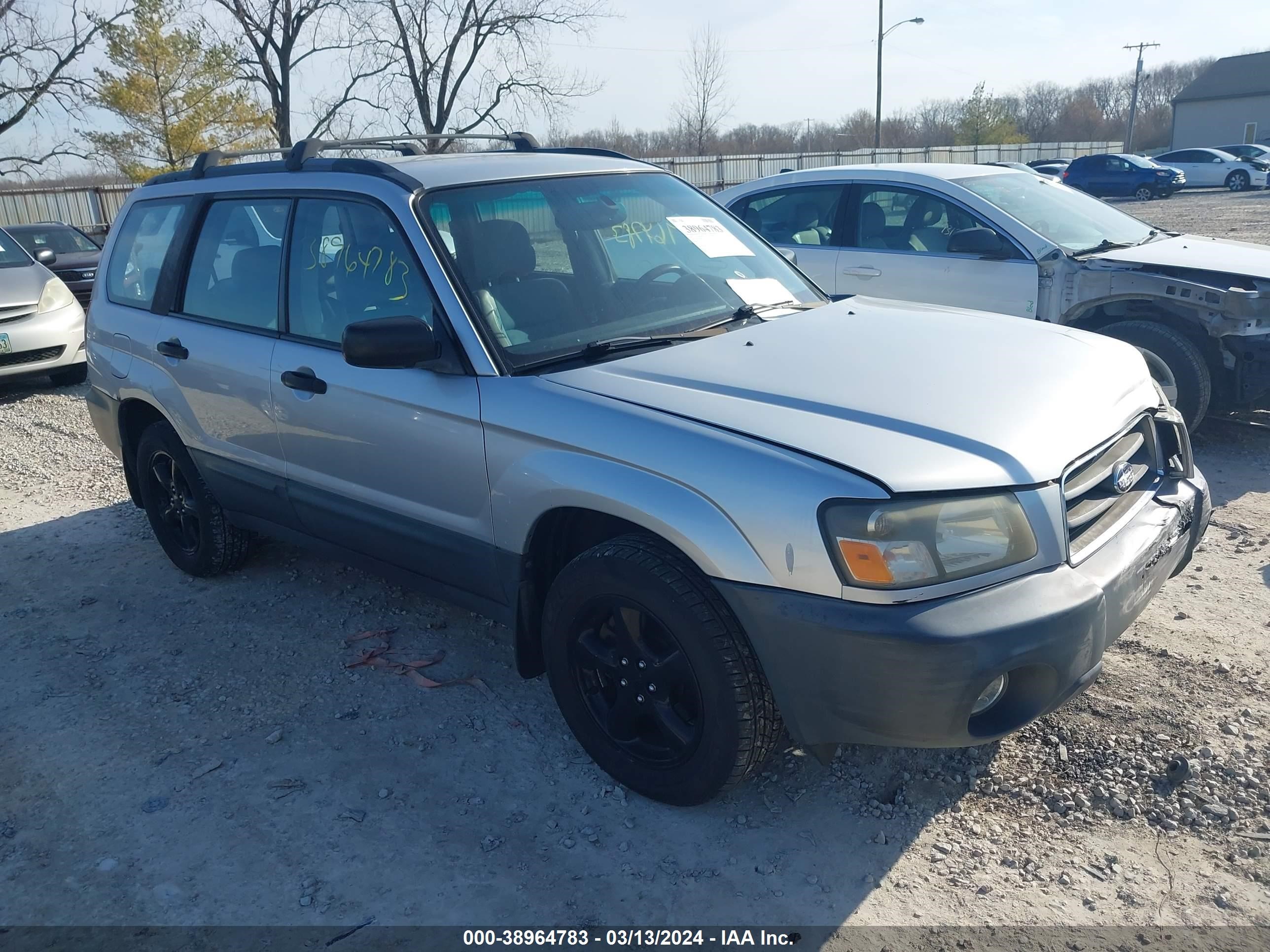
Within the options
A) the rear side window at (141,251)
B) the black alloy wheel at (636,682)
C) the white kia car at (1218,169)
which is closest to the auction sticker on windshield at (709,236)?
the black alloy wheel at (636,682)

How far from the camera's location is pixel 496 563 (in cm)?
328

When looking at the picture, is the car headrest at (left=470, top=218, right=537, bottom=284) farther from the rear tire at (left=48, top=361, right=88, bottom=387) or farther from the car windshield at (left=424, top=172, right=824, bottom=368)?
the rear tire at (left=48, top=361, right=88, bottom=387)

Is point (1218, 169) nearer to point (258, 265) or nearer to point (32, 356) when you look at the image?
point (32, 356)

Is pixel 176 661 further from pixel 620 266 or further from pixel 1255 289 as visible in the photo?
pixel 1255 289

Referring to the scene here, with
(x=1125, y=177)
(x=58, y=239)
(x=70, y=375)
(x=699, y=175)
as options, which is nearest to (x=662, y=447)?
(x=70, y=375)

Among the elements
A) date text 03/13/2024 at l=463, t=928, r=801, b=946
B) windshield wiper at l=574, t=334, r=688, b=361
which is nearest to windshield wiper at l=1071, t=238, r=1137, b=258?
windshield wiper at l=574, t=334, r=688, b=361

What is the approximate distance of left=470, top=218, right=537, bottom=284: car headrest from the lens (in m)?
3.41

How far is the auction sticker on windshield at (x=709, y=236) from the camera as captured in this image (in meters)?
3.99

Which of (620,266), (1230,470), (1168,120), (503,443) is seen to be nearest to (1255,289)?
(1230,470)

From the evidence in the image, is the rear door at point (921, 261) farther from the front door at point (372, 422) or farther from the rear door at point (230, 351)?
the rear door at point (230, 351)

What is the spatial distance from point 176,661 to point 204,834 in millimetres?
1316

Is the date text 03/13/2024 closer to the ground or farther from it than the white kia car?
closer to the ground

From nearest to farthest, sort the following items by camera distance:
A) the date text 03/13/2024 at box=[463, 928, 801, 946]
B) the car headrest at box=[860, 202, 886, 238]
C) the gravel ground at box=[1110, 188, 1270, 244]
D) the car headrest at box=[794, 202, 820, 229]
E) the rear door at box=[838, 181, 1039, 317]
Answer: the date text 03/13/2024 at box=[463, 928, 801, 946] < the rear door at box=[838, 181, 1039, 317] < the car headrest at box=[860, 202, 886, 238] < the car headrest at box=[794, 202, 820, 229] < the gravel ground at box=[1110, 188, 1270, 244]

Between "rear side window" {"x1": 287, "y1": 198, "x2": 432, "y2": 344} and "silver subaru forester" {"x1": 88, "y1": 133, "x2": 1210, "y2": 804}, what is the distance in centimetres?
1
